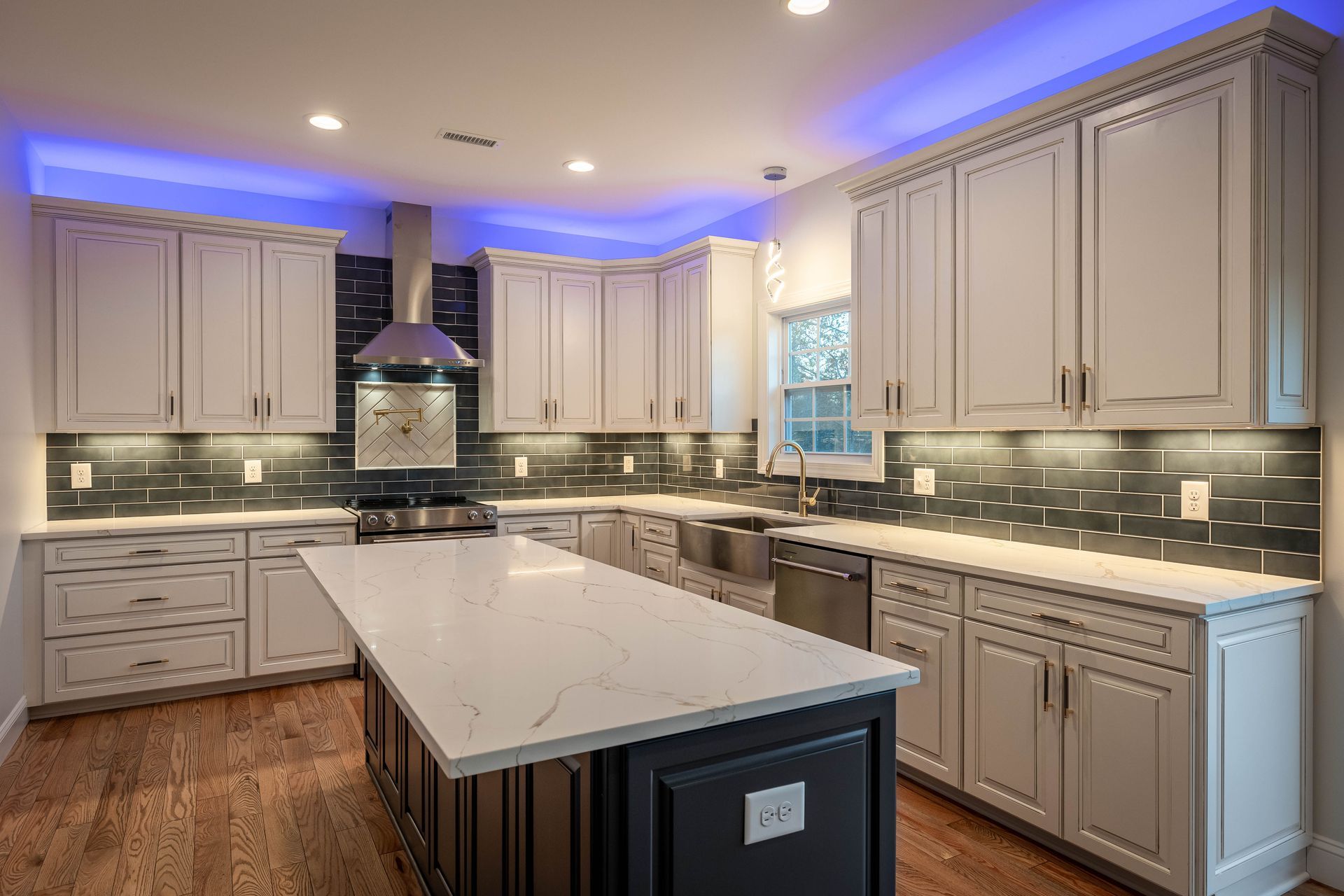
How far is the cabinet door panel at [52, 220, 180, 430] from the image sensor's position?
3.90 meters

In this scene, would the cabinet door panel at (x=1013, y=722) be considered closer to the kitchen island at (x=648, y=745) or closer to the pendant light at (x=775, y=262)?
the kitchen island at (x=648, y=745)

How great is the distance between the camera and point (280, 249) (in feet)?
14.3

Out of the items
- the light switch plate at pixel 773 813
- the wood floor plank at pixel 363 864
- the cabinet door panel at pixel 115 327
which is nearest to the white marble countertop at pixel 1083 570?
the light switch plate at pixel 773 813

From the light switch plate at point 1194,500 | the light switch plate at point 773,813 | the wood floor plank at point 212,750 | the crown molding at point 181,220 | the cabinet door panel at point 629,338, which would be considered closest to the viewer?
the light switch plate at point 773,813

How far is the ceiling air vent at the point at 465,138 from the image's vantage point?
365 centimetres

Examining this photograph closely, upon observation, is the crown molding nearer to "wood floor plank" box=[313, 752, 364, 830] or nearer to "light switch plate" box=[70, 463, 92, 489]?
"light switch plate" box=[70, 463, 92, 489]

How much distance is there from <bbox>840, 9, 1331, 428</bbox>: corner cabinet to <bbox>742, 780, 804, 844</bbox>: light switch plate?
172 centimetres

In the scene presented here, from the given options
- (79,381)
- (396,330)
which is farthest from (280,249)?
(79,381)

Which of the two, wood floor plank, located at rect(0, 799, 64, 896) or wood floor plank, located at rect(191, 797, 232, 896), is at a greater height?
wood floor plank, located at rect(0, 799, 64, 896)

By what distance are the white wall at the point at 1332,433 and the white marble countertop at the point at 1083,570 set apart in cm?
12

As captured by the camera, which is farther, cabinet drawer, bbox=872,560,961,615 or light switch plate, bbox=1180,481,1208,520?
cabinet drawer, bbox=872,560,961,615

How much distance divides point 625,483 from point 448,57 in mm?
3276

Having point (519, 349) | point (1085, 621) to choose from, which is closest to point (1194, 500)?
point (1085, 621)

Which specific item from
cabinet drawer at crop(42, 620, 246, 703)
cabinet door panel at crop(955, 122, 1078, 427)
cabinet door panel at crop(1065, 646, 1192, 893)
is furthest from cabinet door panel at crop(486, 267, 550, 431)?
cabinet door panel at crop(1065, 646, 1192, 893)
